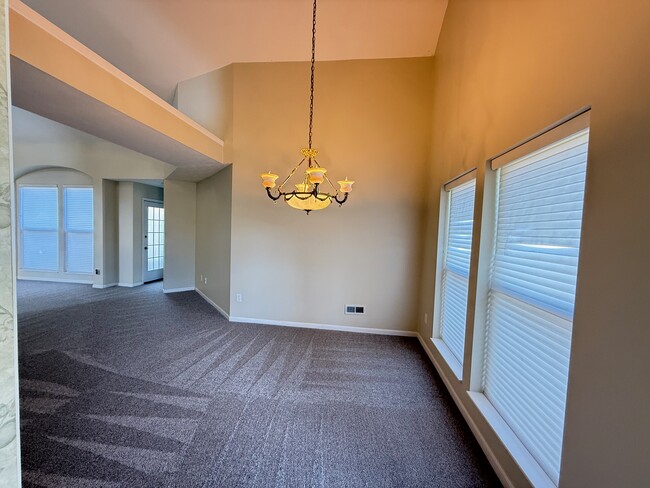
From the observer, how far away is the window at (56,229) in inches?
253

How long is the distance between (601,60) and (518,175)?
Result: 77 cm

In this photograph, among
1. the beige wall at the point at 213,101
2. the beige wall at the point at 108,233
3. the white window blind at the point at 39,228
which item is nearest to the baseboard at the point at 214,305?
the beige wall at the point at 108,233

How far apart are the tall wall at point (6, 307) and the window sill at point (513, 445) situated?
2.13 m

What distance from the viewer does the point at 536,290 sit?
1.57m

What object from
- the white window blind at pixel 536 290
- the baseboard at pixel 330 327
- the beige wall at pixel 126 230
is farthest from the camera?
the beige wall at pixel 126 230

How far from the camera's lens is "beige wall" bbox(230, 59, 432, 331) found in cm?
385

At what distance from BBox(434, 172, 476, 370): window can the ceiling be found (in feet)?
7.38

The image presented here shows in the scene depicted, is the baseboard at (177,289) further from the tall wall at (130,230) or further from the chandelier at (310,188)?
the chandelier at (310,188)

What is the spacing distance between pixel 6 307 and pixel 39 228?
28.0 ft

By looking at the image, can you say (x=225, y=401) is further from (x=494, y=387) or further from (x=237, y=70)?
(x=237, y=70)

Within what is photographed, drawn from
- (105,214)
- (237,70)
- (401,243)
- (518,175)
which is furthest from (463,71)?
(105,214)

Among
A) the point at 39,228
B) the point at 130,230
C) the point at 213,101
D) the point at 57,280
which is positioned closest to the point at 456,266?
the point at 213,101

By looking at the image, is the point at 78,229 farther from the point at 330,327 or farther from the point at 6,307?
the point at 6,307

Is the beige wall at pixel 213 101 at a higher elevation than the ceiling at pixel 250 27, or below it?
below
